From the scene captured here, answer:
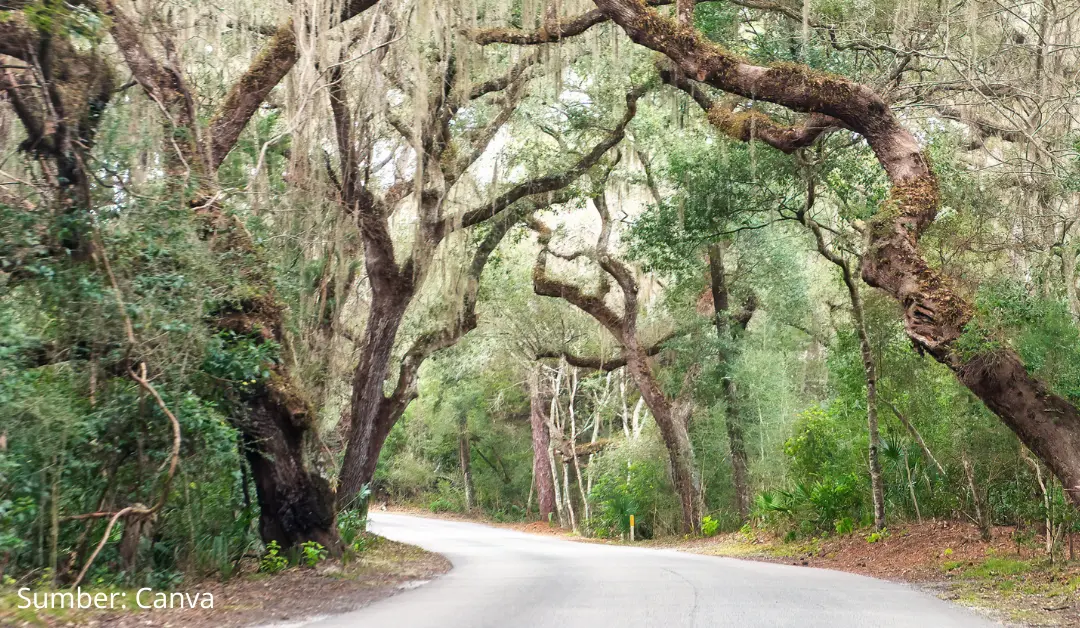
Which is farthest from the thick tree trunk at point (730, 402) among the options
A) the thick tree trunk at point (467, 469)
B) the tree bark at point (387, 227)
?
the thick tree trunk at point (467, 469)

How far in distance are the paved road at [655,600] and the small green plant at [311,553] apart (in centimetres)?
151

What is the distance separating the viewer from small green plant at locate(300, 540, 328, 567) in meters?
11.6

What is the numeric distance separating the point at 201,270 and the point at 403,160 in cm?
728

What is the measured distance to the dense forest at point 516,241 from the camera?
29.2 feet

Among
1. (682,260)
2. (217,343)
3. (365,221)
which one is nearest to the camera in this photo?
(217,343)

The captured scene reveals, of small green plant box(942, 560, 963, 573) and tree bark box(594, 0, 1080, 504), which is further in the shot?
small green plant box(942, 560, 963, 573)

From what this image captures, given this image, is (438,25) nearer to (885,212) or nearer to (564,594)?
(885,212)

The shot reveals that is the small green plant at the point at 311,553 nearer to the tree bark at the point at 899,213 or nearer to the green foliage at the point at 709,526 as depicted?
the tree bark at the point at 899,213

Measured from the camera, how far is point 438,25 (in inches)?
529

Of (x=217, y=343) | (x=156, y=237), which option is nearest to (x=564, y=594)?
(x=217, y=343)

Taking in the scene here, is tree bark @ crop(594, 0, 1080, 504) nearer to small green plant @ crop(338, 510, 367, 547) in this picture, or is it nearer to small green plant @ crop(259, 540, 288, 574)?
small green plant @ crop(338, 510, 367, 547)

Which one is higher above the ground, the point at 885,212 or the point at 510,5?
the point at 510,5

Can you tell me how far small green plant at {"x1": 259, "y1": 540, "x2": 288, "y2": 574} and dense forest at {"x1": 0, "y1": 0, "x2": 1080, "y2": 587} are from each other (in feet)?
0.72

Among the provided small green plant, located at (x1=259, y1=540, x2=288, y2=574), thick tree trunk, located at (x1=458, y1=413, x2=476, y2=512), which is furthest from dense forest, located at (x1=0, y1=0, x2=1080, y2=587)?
thick tree trunk, located at (x1=458, y1=413, x2=476, y2=512)
